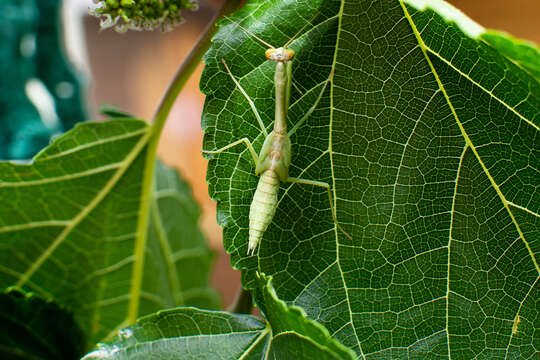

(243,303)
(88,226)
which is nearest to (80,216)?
(88,226)

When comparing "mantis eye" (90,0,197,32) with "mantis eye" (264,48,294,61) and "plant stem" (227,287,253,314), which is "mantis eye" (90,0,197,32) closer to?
"mantis eye" (264,48,294,61)

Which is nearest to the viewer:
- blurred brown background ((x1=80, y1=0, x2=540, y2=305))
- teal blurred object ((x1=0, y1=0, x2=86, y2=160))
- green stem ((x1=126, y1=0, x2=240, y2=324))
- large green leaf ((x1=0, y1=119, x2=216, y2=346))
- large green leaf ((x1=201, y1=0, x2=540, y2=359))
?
large green leaf ((x1=201, y1=0, x2=540, y2=359))

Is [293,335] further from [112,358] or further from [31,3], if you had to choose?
[31,3]

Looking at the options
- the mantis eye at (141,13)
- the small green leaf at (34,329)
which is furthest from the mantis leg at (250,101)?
the small green leaf at (34,329)

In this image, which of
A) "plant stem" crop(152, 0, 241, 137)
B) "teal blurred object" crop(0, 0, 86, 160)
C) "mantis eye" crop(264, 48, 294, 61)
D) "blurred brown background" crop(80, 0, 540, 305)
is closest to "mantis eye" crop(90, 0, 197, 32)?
"plant stem" crop(152, 0, 241, 137)

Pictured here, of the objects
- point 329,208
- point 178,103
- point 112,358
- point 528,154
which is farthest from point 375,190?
point 178,103

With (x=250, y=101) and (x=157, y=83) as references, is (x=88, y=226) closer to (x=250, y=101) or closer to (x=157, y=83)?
(x=250, y=101)

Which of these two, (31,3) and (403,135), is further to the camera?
(31,3)
